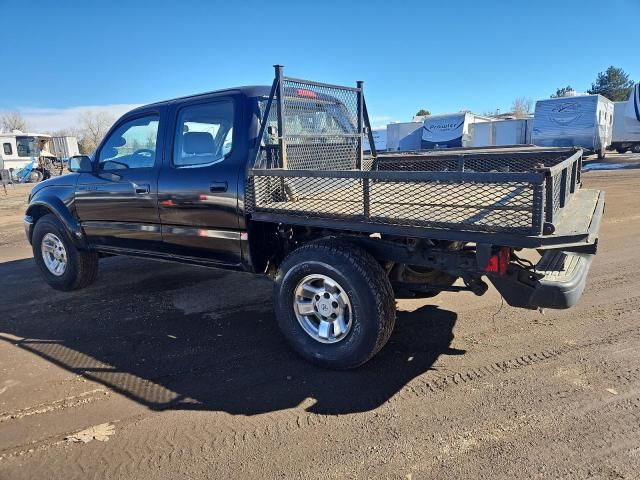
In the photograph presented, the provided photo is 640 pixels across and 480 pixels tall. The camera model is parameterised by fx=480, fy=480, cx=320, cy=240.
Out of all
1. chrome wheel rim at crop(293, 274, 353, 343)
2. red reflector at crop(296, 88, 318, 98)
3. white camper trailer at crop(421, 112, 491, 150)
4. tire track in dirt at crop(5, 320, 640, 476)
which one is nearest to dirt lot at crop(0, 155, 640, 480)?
tire track in dirt at crop(5, 320, 640, 476)

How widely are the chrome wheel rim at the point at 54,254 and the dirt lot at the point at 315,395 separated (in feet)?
2.42

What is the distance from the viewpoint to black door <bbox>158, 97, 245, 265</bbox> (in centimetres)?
399

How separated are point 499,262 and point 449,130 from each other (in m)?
28.6

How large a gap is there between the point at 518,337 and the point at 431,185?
1.58 m

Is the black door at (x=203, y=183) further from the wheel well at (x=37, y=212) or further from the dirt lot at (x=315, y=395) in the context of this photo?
the wheel well at (x=37, y=212)

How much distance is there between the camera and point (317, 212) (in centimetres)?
344

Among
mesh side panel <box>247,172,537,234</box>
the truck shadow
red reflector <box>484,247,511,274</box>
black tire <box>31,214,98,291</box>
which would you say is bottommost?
the truck shadow

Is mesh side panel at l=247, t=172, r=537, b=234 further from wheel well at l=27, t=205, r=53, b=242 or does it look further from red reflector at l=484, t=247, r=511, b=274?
wheel well at l=27, t=205, r=53, b=242

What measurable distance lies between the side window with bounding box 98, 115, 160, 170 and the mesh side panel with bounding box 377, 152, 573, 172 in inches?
95.7

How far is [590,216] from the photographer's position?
131 inches

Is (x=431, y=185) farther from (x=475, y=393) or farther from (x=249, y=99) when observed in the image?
(x=249, y=99)

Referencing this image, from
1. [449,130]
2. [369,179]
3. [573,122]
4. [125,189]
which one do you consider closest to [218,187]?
[125,189]

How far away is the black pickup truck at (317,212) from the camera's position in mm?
2906

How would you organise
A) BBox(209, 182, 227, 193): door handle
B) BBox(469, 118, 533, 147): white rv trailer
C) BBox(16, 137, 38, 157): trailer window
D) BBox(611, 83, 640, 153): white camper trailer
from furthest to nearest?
BBox(469, 118, 533, 147): white rv trailer → BBox(16, 137, 38, 157): trailer window → BBox(611, 83, 640, 153): white camper trailer → BBox(209, 182, 227, 193): door handle
